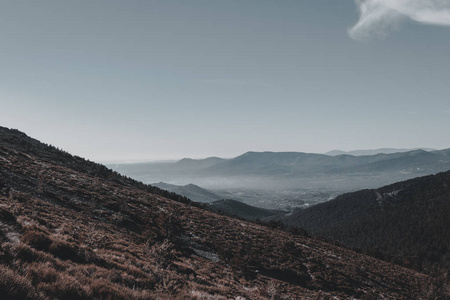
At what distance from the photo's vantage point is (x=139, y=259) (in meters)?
16.6

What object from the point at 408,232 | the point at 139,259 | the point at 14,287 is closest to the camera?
the point at 14,287

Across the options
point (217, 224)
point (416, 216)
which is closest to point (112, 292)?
point (217, 224)

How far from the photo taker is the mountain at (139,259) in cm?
801

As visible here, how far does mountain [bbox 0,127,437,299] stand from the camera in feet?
26.3

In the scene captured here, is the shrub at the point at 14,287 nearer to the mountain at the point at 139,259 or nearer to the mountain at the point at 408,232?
the mountain at the point at 139,259

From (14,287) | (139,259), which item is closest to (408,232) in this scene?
(139,259)

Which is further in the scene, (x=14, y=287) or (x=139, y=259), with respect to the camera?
(x=139, y=259)

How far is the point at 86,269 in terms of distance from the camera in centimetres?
982

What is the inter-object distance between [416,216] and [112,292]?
229738mm

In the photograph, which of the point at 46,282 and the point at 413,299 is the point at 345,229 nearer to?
the point at 413,299

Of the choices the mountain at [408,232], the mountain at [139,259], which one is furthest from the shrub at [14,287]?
the mountain at [408,232]

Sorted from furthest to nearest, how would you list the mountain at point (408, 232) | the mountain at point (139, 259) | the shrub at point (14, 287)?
1. the mountain at point (408, 232)
2. the mountain at point (139, 259)
3. the shrub at point (14, 287)

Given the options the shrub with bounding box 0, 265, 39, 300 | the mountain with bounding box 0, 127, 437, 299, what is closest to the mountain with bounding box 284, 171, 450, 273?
the mountain with bounding box 0, 127, 437, 299

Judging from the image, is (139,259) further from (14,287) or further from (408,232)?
(408,232)
